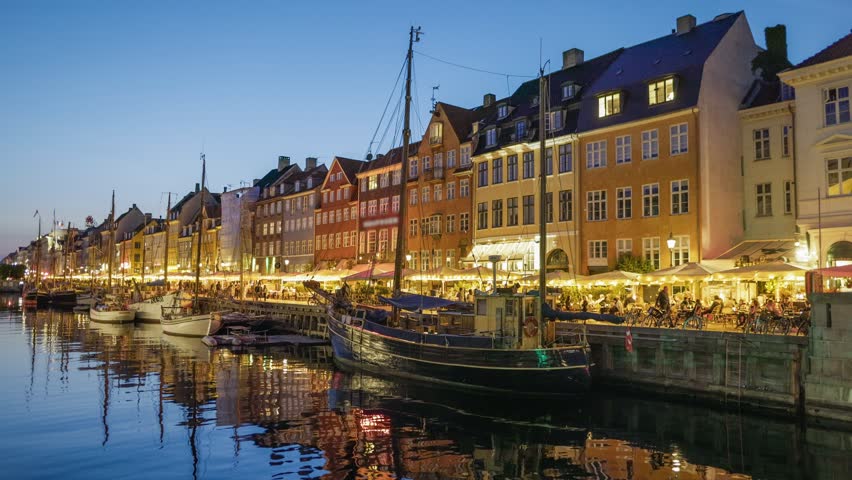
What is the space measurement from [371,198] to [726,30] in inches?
1330

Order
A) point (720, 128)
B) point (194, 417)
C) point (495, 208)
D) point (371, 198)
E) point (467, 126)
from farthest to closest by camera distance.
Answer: point (371, 198) → point (467, 126) → point (495, 208) → point (720, 128) → point (194, 417)

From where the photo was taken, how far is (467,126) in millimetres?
51406

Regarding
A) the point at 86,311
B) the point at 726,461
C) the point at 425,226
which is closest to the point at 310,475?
the point at 726,461

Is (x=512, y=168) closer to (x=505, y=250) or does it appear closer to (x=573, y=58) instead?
(x=505, y=250)

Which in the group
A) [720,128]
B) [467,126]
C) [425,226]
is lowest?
[425,226]

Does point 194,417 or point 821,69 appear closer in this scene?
point 194,417

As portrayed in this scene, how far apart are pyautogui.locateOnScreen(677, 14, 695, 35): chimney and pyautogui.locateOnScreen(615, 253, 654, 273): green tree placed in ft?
46.4

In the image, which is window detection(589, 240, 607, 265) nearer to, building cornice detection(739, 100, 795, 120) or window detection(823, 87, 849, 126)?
building cornice detection(739, 100, 795, 120)

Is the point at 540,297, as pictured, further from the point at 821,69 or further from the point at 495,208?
the point at 495,208

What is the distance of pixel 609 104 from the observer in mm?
38062

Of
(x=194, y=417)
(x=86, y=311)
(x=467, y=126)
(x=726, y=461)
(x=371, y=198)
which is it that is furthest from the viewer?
(x=86, y=311)

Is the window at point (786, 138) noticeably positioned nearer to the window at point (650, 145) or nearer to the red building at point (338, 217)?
the window at point (650, 145)

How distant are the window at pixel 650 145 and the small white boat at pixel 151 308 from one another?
42.7 metres

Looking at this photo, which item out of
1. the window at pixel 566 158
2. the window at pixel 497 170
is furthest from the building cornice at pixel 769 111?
the window at pixel 497 170
